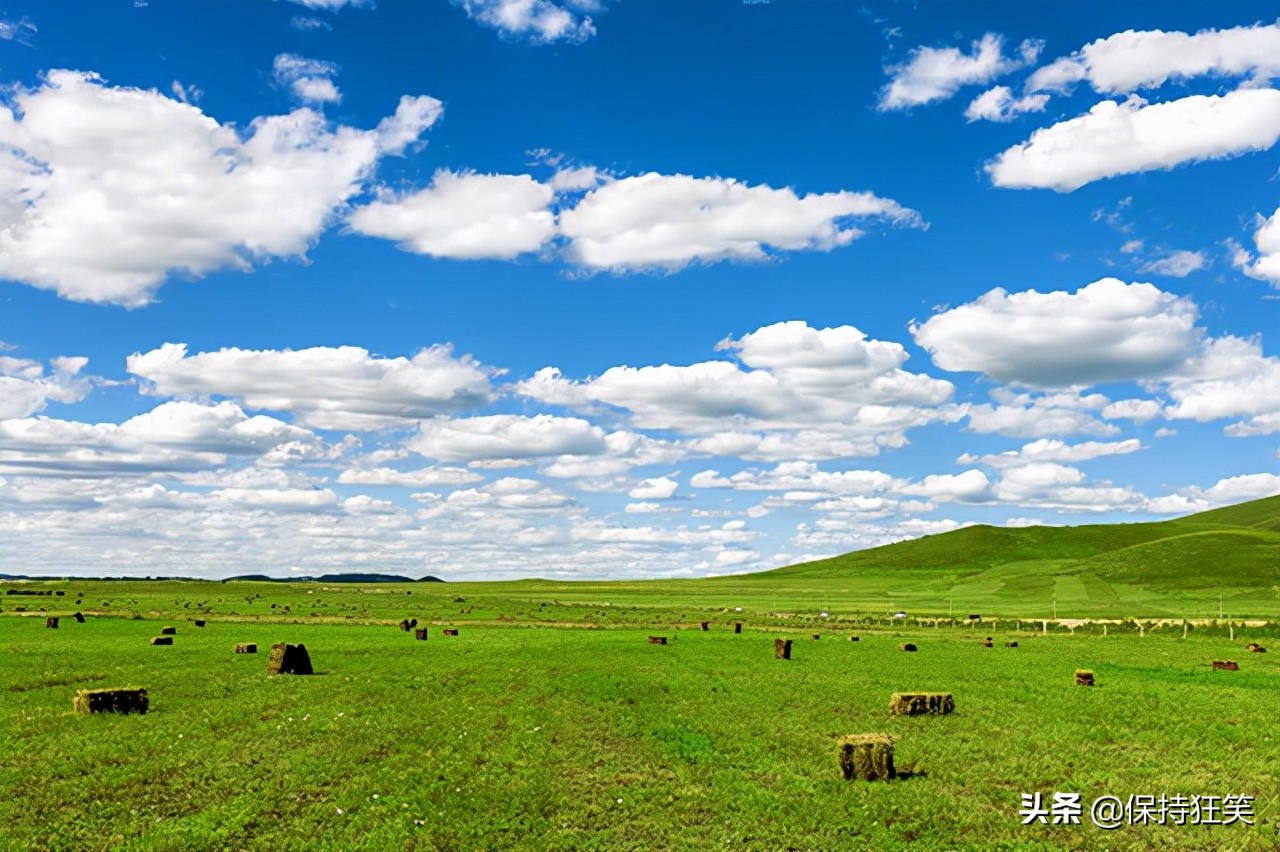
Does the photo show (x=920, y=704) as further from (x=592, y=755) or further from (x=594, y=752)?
(x=592, y=755)

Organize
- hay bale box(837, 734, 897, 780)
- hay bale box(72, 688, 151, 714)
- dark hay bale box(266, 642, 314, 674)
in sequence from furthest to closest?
1. dark hay bale box(266, 642, 314, 674)
2. hay bale box(72, 688, 151, 714)
3. hay bale box(837, 734, 897, 780)

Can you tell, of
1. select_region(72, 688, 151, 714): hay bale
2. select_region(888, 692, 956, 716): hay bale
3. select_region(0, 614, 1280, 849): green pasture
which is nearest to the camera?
select_region(0, 614, 1280, 849): green pasture

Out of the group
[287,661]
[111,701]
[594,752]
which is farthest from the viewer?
[287,661]

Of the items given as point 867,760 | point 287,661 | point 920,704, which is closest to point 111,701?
point 287,661

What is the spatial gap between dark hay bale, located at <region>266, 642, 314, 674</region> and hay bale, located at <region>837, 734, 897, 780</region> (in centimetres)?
2575

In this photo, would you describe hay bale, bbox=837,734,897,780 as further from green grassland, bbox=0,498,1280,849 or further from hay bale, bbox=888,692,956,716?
hay bale, bbox=888,692,956,716

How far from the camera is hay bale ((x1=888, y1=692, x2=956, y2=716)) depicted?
29859mm

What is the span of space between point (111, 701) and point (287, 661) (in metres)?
10.3

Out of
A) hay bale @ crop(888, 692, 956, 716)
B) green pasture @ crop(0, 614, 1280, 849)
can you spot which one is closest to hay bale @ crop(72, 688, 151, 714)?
green pasture @ crop(0, 614, 1280, 849)

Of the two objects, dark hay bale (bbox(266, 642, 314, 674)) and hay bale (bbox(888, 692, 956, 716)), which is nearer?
hay bale (bbox(888, 692, 956, 716))

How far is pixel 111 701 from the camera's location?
2828cm

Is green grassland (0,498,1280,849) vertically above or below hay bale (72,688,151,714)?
below

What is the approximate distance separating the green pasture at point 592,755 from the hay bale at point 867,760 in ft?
1.56

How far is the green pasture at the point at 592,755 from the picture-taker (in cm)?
1781
